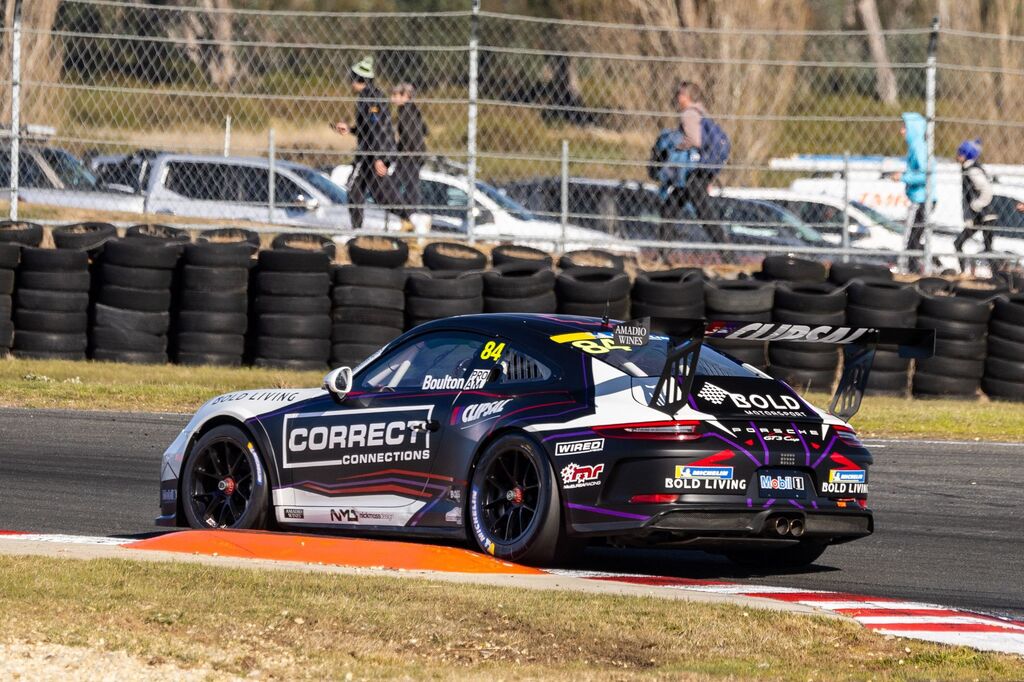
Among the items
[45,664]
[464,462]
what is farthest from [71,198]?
[45,664]

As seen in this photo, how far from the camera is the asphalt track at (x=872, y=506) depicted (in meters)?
7.63

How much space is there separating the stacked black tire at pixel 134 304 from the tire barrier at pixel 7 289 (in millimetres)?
722

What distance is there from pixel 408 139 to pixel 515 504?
32.8 ft

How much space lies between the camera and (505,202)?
1833 centimetres

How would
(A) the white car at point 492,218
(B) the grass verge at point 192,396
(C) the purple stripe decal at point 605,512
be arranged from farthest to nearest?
(A) the white car at point 492,218, (B) the grass verge at point 192,396, (C) the purple stripe decal at point 605,512

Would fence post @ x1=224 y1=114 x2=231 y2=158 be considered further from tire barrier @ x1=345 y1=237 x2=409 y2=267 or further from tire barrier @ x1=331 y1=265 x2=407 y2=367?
tire barrier @ x1=331 y1=265 x2=407 y2=367

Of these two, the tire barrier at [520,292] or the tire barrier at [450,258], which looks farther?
the tire barrier at [450,258]

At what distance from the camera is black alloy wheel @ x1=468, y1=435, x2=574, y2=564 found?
716 cm

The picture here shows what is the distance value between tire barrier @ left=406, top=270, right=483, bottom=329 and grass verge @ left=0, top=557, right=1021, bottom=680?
8.36 meters

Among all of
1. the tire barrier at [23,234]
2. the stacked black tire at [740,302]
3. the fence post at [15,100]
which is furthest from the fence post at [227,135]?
the stacked black tire at [740,302]

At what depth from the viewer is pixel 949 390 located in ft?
48.9

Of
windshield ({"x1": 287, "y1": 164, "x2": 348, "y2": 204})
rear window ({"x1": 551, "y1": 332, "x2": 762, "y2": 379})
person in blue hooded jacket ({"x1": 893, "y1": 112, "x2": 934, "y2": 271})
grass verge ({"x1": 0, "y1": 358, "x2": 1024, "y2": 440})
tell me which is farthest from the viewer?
windshield ({"x1": 287, "y1": 164, "x2": 348, "y2": 204})

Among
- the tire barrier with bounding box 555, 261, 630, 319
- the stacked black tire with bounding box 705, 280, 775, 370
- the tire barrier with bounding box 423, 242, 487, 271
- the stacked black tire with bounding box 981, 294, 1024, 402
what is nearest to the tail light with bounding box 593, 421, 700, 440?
the tire barrier with bounding box 555, 261, 630, 319

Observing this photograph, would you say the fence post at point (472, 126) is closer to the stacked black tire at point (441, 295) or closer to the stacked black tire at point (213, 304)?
the stacked black tire at point (441, 295)
